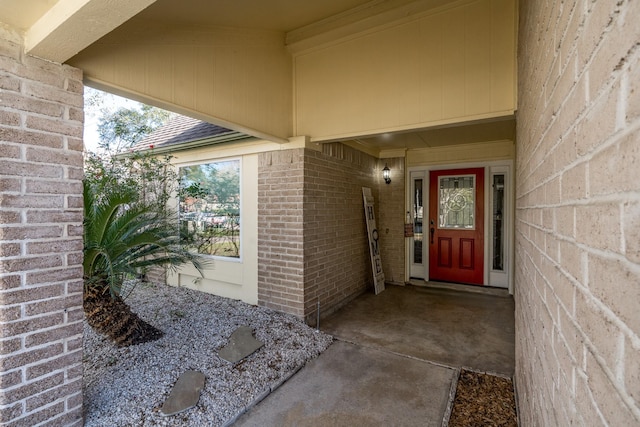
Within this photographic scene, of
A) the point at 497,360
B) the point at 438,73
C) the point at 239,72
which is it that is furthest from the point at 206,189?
the point at 497,360

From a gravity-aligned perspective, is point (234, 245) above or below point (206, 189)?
below

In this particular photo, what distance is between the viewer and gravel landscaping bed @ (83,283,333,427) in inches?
89.7

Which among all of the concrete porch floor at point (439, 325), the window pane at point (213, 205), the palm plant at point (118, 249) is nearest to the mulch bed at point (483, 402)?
the concrete porch floor at point (439, 325)

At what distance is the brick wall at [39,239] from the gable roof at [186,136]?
231 centimetres

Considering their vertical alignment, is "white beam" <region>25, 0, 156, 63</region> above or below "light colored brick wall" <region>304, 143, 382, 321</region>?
above

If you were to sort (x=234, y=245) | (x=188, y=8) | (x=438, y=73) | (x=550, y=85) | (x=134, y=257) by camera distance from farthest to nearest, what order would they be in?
(x=234, y=245) → (x=438, y=73) → (x=134, y=257) → (x=188, y=8) → (x=550, y=85)

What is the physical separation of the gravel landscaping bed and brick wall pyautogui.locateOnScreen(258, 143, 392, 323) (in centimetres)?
40

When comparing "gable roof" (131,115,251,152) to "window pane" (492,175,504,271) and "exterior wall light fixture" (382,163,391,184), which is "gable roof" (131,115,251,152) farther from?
"window pane" (492,175,504,271)

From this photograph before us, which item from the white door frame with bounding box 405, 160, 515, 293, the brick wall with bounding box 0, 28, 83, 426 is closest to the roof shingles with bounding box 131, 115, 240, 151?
the brick wall with bounding box 0, 28, 83, 426

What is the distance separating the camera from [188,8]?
2699mm

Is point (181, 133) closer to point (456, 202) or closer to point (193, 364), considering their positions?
point (193, 364)

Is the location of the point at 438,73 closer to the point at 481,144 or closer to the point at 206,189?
the point at 481,144

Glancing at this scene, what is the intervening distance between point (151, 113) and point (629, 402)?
1274 cm

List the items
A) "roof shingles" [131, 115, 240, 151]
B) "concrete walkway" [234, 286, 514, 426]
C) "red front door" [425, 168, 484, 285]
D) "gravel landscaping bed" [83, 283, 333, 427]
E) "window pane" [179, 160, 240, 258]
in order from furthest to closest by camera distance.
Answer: "red front door" [425, 168, 484, 285], "window pane" [179, 160, 240, 258], "roof shingles" [131, 115, 240, 151], "concrete walkway" [234, 286, 514, 426], "gravel landscaping bed" [83, 283, 333, 427]
